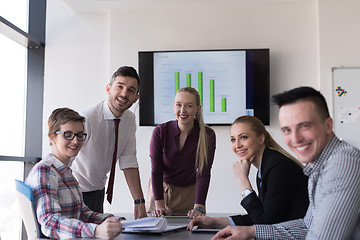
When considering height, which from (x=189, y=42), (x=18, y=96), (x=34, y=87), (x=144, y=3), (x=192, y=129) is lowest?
(x=192, y=129)

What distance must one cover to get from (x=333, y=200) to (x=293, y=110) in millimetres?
316

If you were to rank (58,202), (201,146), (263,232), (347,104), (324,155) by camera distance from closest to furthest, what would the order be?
(324,155) → (263,232) → (58,202) → (201,146) → (347,104)

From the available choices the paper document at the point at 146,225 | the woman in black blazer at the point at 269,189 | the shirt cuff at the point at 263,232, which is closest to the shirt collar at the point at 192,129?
the woman in black blazer at the point at 269,189

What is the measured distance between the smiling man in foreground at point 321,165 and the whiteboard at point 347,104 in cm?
311

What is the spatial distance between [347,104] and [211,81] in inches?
54.7

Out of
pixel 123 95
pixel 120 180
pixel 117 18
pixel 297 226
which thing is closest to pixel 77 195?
pixel 123 95

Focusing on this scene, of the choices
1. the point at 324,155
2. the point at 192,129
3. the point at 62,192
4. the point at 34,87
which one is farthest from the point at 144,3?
the point at 324,155

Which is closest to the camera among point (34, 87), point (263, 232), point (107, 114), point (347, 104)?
point (263, 232)

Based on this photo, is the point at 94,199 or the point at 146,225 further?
the point at 94,199

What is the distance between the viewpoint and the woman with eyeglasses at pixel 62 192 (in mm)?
1679

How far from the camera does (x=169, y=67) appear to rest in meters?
4.77

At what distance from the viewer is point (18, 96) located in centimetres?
480

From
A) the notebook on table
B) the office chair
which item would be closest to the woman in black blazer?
the notebook on table

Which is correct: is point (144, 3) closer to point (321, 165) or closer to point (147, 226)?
point (147, 226)
